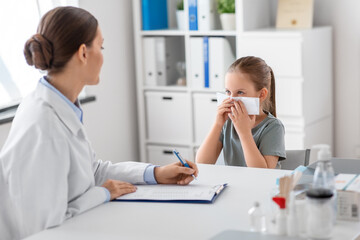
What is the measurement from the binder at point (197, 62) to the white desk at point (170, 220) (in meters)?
2.19

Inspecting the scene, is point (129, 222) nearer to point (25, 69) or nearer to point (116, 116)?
point (25, 69)


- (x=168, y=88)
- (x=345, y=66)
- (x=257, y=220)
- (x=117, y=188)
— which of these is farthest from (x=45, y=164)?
(x=345, y=66)

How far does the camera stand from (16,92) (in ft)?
12.4

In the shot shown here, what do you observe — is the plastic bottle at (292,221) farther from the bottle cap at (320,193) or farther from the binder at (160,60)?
the binder at (160,60)

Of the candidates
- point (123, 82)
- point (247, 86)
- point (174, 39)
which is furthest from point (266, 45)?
point (247, 86)

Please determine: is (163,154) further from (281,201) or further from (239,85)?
(281,201)

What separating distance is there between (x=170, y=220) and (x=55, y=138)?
400 millimetres

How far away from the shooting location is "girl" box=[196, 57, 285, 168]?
248 cm

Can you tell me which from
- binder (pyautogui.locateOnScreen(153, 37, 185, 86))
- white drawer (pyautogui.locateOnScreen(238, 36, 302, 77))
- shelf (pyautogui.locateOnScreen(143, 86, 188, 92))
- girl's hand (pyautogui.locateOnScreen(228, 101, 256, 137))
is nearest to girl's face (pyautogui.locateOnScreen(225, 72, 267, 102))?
girl's hand (pyautogui.locateOnScreen(228, 101, 256, 137))

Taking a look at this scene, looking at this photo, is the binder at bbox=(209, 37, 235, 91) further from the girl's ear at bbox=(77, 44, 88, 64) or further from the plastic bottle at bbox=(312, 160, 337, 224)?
the plastic bottle at bbox=(312, 160, 337, 224)

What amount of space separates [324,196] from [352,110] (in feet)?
9.37

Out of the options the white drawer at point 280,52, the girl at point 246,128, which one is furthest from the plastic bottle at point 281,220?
the white drawer at point 280,52

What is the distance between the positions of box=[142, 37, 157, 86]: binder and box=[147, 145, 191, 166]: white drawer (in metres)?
0.46

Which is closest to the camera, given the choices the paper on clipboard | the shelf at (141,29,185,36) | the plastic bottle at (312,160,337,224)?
the plastic bottle at (312,160,337,224)
